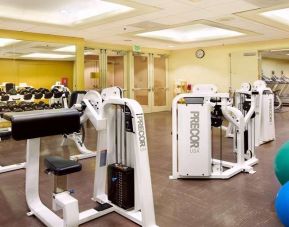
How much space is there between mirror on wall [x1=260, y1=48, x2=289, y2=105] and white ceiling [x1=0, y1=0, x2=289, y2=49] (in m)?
4.68

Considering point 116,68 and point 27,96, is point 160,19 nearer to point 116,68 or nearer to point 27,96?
point 27,96

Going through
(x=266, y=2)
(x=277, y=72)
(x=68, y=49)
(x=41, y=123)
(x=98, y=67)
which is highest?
(x=266, y=2)

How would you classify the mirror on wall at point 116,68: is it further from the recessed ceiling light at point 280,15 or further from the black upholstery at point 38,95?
the recessed ceiling light at point 280,15

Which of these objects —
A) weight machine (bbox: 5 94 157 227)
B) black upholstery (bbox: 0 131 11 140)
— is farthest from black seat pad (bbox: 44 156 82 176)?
black upholstery (bbox: 0 131 11 140)

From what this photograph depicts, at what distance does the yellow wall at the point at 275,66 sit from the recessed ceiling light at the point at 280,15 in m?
8.72

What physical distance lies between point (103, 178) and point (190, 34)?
282 inches

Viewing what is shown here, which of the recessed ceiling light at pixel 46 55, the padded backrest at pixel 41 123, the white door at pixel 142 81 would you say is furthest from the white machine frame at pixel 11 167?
the white door at pixel 142 81

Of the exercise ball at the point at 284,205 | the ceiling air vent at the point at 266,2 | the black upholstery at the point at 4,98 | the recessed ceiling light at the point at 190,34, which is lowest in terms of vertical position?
the exercise ball at the point at 284,205

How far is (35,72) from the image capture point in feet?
25.3

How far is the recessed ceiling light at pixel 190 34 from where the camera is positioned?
8.33 metres

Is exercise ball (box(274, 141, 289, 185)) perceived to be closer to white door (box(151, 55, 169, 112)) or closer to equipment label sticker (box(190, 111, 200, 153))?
equipment label sticker (box(190, 111, 200, 153))

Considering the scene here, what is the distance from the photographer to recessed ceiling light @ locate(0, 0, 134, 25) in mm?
5320

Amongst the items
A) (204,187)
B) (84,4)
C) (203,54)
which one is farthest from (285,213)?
(203,54)

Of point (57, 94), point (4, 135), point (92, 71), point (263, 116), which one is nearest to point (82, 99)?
point (4, 135)
